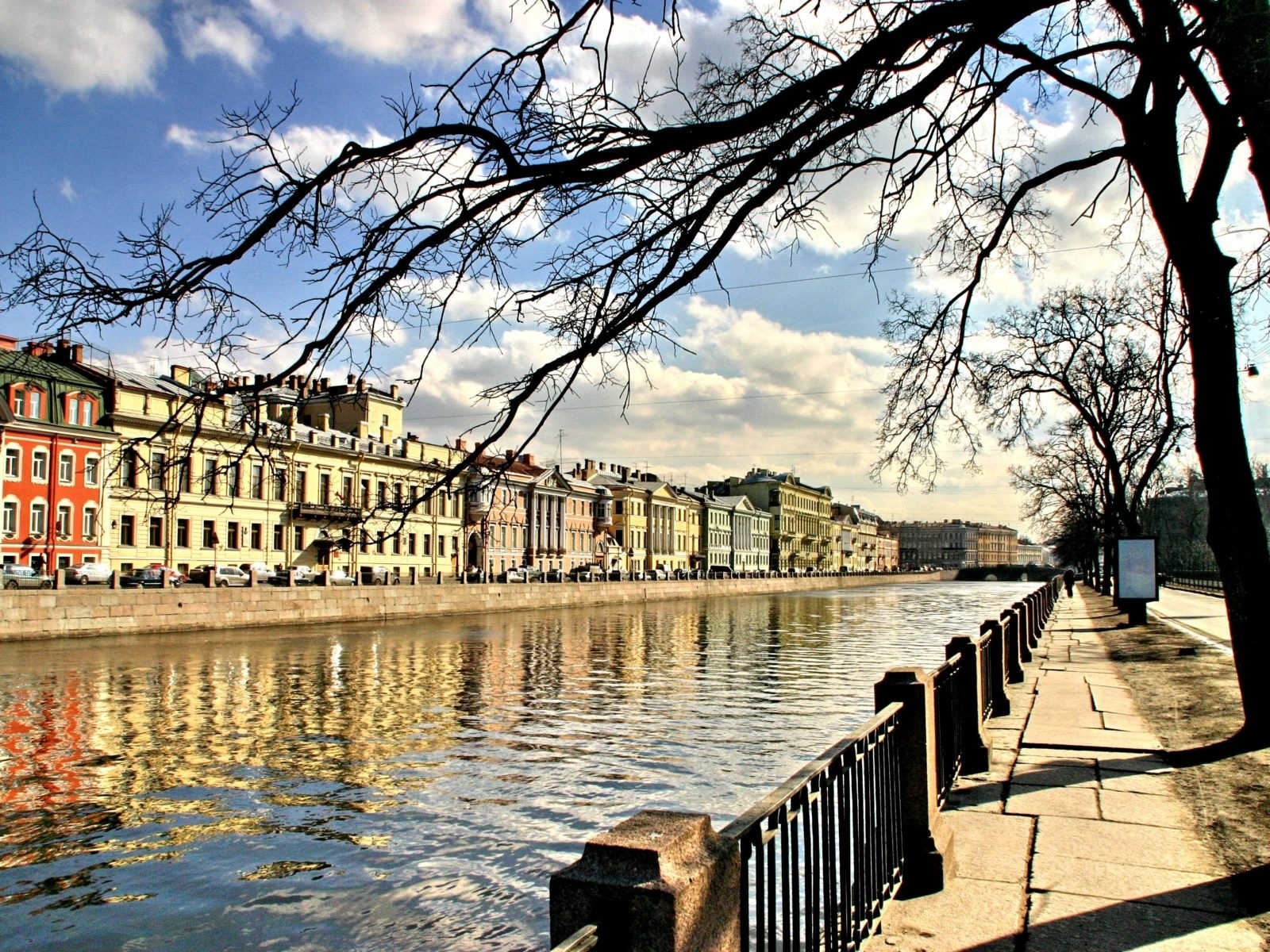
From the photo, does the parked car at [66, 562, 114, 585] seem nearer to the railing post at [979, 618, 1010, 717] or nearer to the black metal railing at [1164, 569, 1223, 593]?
the railing post at [979, 618, 1010, 717]

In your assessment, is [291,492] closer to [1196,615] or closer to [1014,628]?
[1196,615]

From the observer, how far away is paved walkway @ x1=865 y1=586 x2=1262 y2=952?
167 inches

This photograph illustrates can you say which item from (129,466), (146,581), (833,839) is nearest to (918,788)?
(833,839)

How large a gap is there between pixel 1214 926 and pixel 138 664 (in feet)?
80.2

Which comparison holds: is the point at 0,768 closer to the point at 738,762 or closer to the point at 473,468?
the point at 738,762

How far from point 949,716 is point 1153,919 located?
227 centimetres

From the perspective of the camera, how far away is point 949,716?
6.66 meters

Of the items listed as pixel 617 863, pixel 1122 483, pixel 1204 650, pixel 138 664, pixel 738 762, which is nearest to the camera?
pixel 617 863

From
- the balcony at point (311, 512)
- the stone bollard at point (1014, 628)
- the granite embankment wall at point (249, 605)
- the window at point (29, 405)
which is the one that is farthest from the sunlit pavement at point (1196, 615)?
the window at point (29, 405)

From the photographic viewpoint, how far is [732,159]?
4.64 meters

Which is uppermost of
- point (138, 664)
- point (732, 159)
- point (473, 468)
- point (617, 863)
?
point (732, 159)

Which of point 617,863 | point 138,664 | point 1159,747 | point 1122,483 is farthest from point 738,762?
point 1122,483

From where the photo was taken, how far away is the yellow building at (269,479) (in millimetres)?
4676

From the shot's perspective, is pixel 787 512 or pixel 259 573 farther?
A: pixel 787 512
